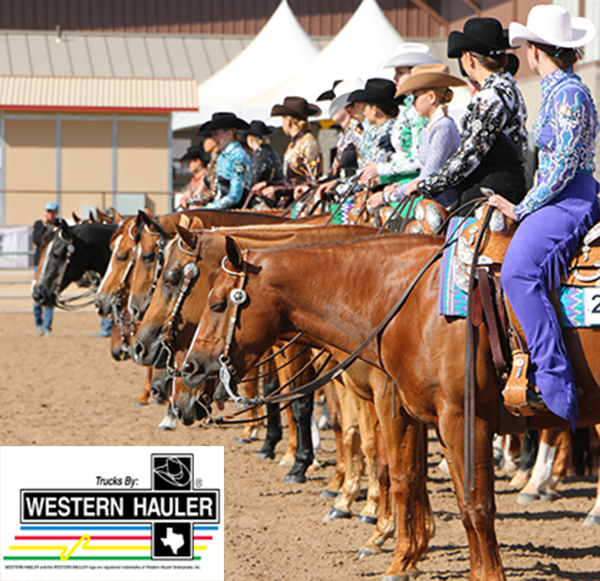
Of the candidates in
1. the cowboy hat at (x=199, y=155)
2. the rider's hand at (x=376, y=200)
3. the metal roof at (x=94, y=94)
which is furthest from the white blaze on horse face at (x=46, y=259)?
the metal roof at (x=94, y=94)

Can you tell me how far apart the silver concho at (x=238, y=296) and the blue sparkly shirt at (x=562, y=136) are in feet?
4.25

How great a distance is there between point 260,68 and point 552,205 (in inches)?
899

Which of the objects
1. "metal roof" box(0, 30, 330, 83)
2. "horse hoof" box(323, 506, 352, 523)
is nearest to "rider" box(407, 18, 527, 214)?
"horse hoof" box(323, 506, 352, 523)

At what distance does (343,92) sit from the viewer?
30.5 feet

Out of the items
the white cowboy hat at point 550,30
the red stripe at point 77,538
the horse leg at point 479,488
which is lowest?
the red stripe at point 77,538

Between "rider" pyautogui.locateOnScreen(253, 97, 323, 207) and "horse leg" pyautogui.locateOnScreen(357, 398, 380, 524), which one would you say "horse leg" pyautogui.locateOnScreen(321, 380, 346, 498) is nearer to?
"horse leg" pyautogui.locateOnScreen(357, 398, 380, 524)

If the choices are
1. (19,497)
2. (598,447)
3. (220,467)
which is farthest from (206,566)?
(598,447)

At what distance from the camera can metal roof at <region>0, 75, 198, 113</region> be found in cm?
2411

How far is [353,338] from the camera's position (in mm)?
4410

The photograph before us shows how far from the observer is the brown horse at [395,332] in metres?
4.09

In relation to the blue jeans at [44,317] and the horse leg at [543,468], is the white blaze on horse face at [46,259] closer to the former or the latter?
the blue jeans at [44,317]

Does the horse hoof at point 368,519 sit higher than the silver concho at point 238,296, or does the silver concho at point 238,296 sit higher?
the silver concho at point 238,296

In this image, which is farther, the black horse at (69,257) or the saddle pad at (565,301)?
the black horse at (69,257)

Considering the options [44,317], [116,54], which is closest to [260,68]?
[116,54]
